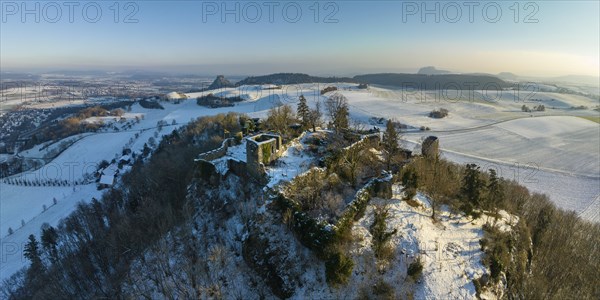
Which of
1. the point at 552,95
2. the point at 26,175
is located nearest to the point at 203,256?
the point at 26,175

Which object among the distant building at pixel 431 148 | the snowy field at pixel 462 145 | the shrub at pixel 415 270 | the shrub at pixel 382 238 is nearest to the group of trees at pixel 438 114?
the snowy field at pixel 462 145

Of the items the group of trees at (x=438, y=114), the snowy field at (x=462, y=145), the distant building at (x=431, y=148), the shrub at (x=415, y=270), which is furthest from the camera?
the group of trees at (x=438, y=114)

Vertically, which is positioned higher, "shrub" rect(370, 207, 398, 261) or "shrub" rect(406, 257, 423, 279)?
"shrub" rect(370, 207, 398, 261)

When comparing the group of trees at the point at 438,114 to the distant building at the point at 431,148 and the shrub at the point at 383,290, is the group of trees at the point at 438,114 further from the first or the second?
the shrub at the point at 383,290

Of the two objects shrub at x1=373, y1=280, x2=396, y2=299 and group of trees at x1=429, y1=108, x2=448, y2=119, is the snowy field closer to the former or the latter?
group of trees at x1=429, y1=108, x2=448, y2=119

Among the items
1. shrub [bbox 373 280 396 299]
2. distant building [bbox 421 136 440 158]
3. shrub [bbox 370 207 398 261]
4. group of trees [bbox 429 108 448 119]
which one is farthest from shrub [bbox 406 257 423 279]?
group of trees [bbox 429 108 448 119]

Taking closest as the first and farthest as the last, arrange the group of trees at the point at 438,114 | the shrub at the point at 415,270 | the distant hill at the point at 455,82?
1. the shrub at the point at 415,270
2. the group of trees at the point at 438,114
3. the distant hill at the point at 455,82
